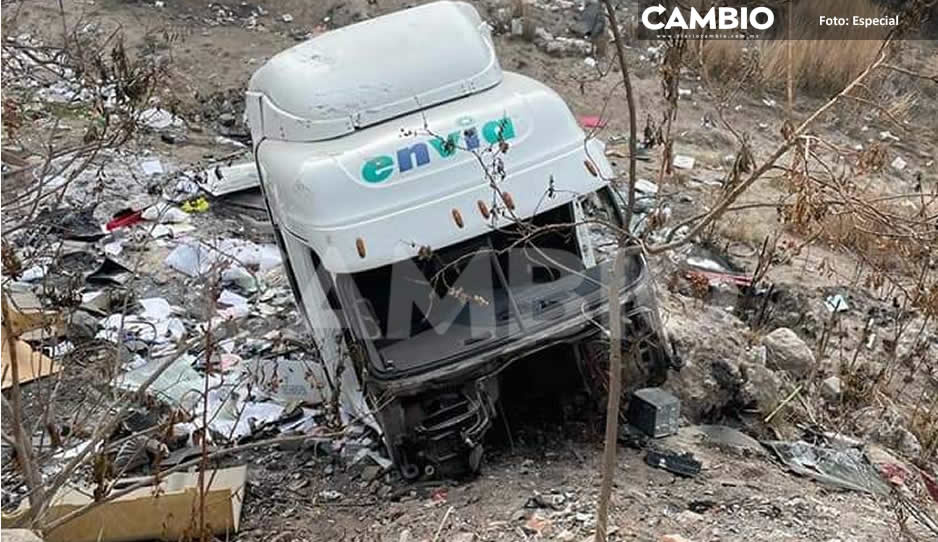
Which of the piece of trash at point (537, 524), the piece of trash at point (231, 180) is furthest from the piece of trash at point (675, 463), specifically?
the piece of trash at point (231, 180)

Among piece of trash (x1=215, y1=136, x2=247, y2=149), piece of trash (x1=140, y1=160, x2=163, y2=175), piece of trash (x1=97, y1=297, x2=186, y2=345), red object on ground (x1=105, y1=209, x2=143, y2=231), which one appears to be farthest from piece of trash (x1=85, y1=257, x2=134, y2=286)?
piece of trash (x1=215, y1=136, x2=247, y2=149)

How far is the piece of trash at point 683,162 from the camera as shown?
→ 9750 mm

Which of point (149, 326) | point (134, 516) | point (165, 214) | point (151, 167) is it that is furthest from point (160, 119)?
point (134, 516)

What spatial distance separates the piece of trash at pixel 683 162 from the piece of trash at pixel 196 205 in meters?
4.21

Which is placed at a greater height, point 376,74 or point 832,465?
point 376,74

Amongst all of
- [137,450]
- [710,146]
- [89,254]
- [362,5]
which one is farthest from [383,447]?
[362,5]

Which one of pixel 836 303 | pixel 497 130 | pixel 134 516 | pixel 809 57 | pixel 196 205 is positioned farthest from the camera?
pixel 809 57

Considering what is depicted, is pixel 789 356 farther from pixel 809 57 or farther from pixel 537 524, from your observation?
pixel 809 57

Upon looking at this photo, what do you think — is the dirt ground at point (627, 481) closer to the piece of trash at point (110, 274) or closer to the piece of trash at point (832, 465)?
the piece of trash at point (832, 465)

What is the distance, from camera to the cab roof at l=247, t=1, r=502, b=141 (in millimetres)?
4836

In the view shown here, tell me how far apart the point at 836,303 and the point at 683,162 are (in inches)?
111

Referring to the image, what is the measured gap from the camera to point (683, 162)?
9.84 meters

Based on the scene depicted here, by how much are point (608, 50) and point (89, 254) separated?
23.2 ft

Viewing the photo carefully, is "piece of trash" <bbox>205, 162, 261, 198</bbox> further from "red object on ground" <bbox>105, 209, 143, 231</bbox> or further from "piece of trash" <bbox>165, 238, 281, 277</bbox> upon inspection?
"piece of trash" <bbox>165, 238, 281, 277</bbox>
